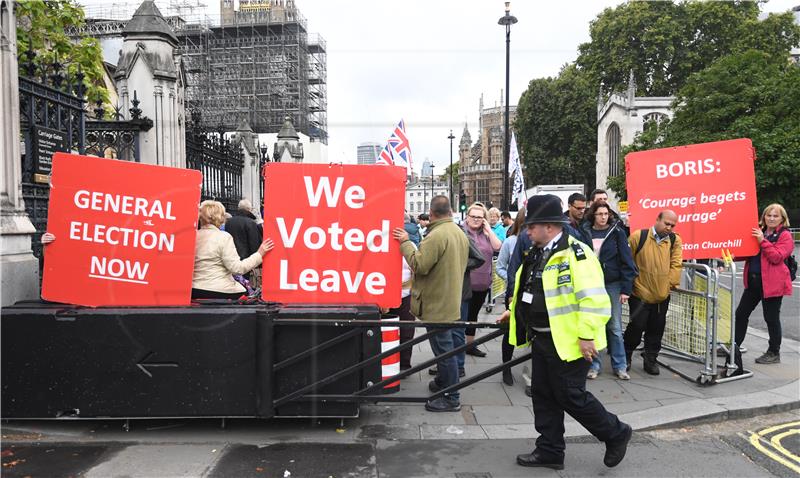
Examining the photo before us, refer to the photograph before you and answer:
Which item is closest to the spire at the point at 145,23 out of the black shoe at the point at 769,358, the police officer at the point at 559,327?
the police officer at the point at 559,327

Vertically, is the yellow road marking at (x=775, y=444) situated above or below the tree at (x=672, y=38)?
below

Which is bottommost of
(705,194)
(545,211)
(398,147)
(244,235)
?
(244,235)

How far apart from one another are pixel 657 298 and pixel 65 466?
5.67 metres

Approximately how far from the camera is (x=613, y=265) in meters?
6.14

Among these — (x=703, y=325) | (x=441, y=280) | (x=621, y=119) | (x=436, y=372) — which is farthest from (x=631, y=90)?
(x=441, y=280)

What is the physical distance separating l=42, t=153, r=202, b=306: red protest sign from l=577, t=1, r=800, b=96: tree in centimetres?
4945

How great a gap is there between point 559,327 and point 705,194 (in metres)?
3.58

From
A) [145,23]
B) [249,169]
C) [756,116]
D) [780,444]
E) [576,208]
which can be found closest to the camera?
[780,444]

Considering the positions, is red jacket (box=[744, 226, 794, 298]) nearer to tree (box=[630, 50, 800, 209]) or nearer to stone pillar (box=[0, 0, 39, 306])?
stone pillar (box=[0, 0, 39, 306])

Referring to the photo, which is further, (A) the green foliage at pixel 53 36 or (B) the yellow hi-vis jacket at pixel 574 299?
(A) the green foliage at pixel 53 36

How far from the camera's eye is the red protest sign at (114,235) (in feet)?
15.4

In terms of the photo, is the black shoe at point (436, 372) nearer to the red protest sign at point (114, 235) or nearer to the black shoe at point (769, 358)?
the red protest sign at point (114, 235)

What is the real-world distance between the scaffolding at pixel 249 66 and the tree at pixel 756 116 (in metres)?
27.9

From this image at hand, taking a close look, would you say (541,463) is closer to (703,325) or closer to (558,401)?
(558,401)
